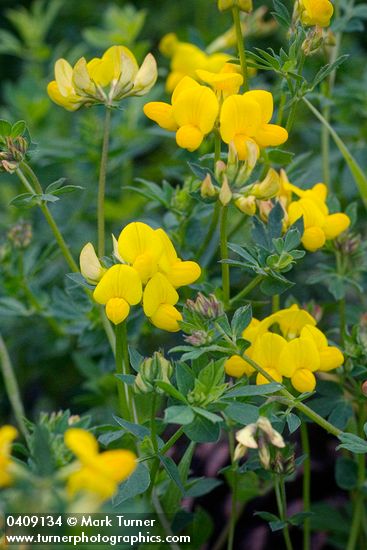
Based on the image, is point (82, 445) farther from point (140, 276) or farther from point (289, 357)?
point (289, 357)

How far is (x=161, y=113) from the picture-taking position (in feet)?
4.71

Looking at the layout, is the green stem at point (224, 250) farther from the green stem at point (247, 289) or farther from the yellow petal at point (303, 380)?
the yellow petal at point (303, 380)

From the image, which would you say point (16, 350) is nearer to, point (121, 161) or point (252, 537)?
point (121, 161)

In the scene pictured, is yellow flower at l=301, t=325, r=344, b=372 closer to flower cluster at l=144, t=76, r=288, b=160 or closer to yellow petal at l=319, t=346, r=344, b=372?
yellow petal at l=319, t=346, r=344, b=372

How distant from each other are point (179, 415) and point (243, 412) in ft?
0.33

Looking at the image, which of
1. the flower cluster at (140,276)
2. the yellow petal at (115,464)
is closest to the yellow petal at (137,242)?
the flower cluster at (140,276)

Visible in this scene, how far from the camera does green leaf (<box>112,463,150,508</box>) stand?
1296 millimetres

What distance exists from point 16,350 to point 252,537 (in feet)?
2.88

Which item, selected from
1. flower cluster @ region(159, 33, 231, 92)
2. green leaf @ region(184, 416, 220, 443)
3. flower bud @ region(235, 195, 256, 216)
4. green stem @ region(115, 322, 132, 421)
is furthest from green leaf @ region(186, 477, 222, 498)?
A: flower cluster @ region(159, 33, 231, 92)

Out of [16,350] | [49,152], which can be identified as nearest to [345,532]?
[16,350]

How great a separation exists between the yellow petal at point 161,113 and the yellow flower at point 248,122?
0.35 feet

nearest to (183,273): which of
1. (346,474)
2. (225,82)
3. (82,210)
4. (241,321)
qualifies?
(241,321)

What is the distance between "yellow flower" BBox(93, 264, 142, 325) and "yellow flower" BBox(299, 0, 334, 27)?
547 mm

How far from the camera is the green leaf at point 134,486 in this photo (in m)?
1.30
